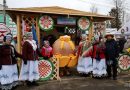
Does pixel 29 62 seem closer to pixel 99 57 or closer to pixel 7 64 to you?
pixel 7 64

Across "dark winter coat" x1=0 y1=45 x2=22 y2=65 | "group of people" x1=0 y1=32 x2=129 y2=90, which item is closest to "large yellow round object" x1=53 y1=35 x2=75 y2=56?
"group of people" x1=0 y1=32 x2=129 y2=90

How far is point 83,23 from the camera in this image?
12641mm

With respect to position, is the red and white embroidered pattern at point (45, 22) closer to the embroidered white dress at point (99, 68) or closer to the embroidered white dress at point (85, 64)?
the embroidered white dress at point (85, 64)

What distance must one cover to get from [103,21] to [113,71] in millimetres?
3724

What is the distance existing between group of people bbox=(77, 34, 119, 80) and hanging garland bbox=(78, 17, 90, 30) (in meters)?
0.82

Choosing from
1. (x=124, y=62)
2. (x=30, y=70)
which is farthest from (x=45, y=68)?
(x=124, y=62)

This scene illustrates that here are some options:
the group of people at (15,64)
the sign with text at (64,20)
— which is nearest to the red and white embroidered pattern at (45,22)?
the sign with text at (64,20)

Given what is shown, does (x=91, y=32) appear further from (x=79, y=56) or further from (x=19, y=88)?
(x=19, y=88)

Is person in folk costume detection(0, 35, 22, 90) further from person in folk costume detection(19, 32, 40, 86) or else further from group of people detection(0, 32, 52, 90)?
person in folk costume detection(19, 32, 40, 86)

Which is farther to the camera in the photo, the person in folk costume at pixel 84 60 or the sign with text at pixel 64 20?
the sign with text at pixel 64 20

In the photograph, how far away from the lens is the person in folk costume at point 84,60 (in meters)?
11.8

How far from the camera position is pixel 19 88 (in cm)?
999

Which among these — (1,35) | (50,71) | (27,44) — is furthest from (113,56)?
(1,35)

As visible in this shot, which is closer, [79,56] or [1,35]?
[1,35]
